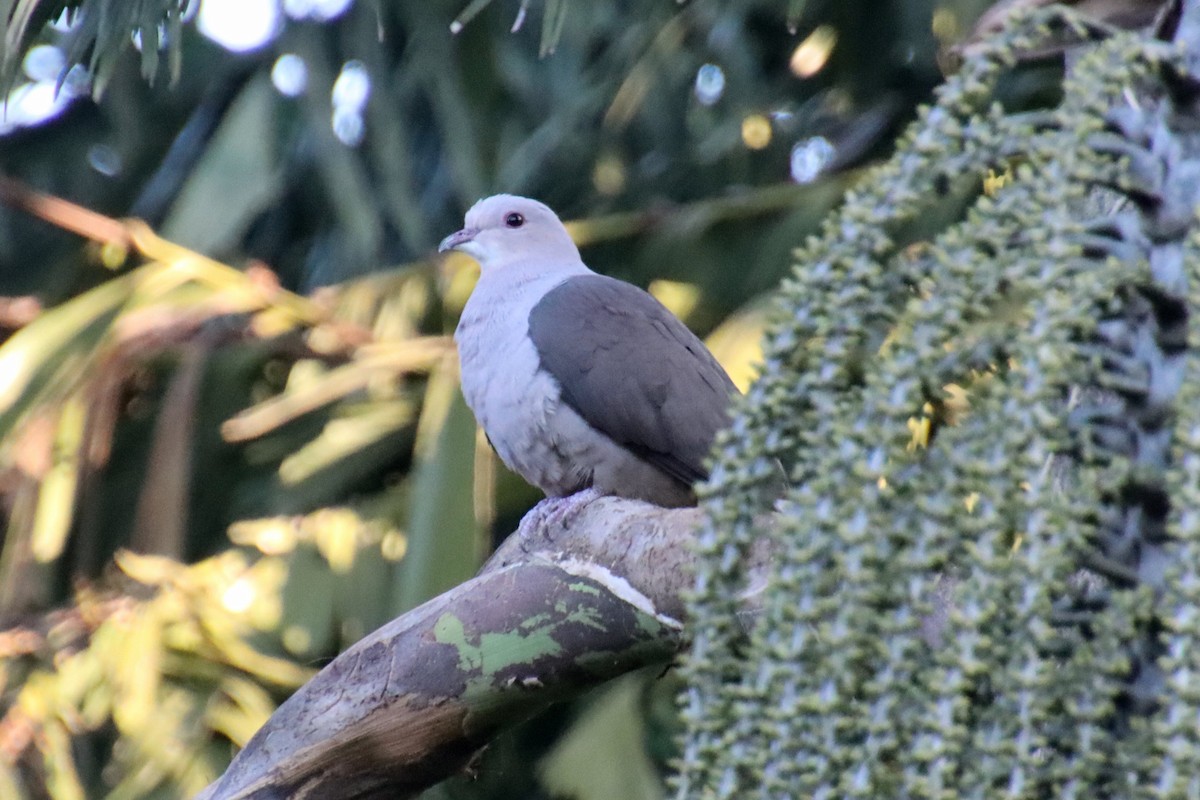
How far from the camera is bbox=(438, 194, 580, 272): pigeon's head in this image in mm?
3072

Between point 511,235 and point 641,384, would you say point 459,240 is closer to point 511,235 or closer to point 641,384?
point 511,235

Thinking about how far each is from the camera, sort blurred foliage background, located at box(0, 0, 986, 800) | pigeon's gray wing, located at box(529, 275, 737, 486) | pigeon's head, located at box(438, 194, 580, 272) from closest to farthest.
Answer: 1. pigeon's gray wing, located at box(529, 275, 737, 486)
2. blurred foliage background, located at box(0, 0, 986, 800)
3. pigeon's head, located at box(438, 194, 580, 272)

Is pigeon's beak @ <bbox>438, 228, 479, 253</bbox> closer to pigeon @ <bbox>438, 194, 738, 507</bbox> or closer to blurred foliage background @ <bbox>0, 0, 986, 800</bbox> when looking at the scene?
blurred foliage background @ <bbox>0, 0, 986, 800</bbox>

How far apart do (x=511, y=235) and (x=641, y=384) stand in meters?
0.57

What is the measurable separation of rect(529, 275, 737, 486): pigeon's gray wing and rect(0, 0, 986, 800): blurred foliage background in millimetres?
100

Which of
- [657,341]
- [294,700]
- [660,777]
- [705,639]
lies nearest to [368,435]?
[657,341]

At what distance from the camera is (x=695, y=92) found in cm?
352

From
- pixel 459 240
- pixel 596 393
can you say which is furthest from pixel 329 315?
pixel 596 393

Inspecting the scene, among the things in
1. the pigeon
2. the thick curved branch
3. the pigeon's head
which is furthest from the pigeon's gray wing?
the thick curved branch

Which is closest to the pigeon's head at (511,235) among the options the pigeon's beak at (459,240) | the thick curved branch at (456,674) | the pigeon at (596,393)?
the pigeon's beak at (459,240)

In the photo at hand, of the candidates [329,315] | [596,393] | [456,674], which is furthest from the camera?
[329,315]

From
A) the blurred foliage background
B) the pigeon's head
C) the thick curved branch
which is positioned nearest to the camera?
the thick curved branch

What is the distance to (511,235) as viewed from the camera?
309 cm

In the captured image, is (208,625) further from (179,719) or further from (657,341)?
(657,341)
